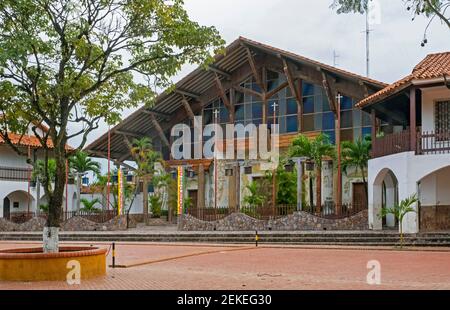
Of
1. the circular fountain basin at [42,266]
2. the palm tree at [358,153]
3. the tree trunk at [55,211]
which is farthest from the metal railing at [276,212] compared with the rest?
the circular fountain basin at [42,266]

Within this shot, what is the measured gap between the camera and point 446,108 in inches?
910

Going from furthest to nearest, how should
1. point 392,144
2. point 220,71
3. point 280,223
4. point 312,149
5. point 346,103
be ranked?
1. point 220,71
2. point 346,103
3. point 312,149
4. point 280,223
5. point 392,144

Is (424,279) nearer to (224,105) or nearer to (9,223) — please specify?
(224,105)

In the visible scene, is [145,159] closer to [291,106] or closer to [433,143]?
[291,106]

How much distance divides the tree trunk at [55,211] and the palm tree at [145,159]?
2158 centimetres

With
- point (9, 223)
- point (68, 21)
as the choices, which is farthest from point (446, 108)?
point (9, 223)

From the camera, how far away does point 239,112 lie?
117 ft

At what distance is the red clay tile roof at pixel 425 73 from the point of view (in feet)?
70.8

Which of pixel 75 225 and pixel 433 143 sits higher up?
pixel 433 143

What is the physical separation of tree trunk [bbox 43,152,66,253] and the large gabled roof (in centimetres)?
1875

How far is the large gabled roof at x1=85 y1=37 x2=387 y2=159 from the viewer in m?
31.2

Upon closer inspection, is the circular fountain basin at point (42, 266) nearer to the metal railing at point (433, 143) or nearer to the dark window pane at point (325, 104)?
the metal railing at point (433, 143)

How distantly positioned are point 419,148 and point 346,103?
10.3 meters

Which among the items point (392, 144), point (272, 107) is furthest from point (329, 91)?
point (392, 144)
